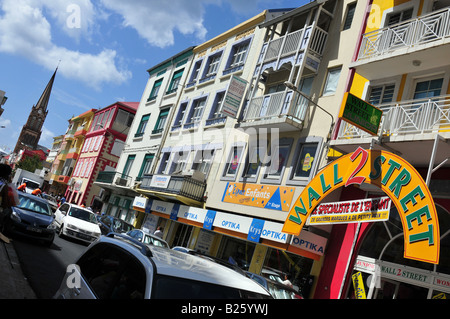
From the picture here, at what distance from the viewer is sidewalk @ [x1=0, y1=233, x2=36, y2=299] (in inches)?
260

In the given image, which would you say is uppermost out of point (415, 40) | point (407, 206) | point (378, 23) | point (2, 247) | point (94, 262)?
point (378, 23)

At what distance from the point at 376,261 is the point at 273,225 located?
370 cm

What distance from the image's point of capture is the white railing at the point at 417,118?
11266 millimetres

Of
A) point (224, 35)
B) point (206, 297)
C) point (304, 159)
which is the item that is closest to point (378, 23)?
point (304, 159)

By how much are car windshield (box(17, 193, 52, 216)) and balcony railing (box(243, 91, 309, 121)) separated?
365 inches

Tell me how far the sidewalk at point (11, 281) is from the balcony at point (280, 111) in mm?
11066

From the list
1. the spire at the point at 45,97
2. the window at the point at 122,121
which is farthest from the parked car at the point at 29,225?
the spire at the point at 45,97

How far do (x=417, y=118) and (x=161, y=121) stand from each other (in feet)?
73.4

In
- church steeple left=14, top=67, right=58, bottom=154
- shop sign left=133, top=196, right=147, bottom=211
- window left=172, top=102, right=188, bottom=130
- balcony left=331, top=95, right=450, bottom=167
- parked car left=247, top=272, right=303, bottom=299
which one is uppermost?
church steeple left=14, top=67, right=58, bottom=154

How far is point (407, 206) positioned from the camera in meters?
9.80

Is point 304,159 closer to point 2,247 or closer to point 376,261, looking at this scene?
point 376,261

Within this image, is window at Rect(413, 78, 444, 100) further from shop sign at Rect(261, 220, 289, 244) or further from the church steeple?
the church steeple

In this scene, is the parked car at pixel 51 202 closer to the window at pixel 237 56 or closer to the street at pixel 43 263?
the window at pixel 237 56

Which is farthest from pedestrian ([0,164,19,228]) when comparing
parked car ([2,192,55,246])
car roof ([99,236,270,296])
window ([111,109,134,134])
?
window ([111,109,134,134])
